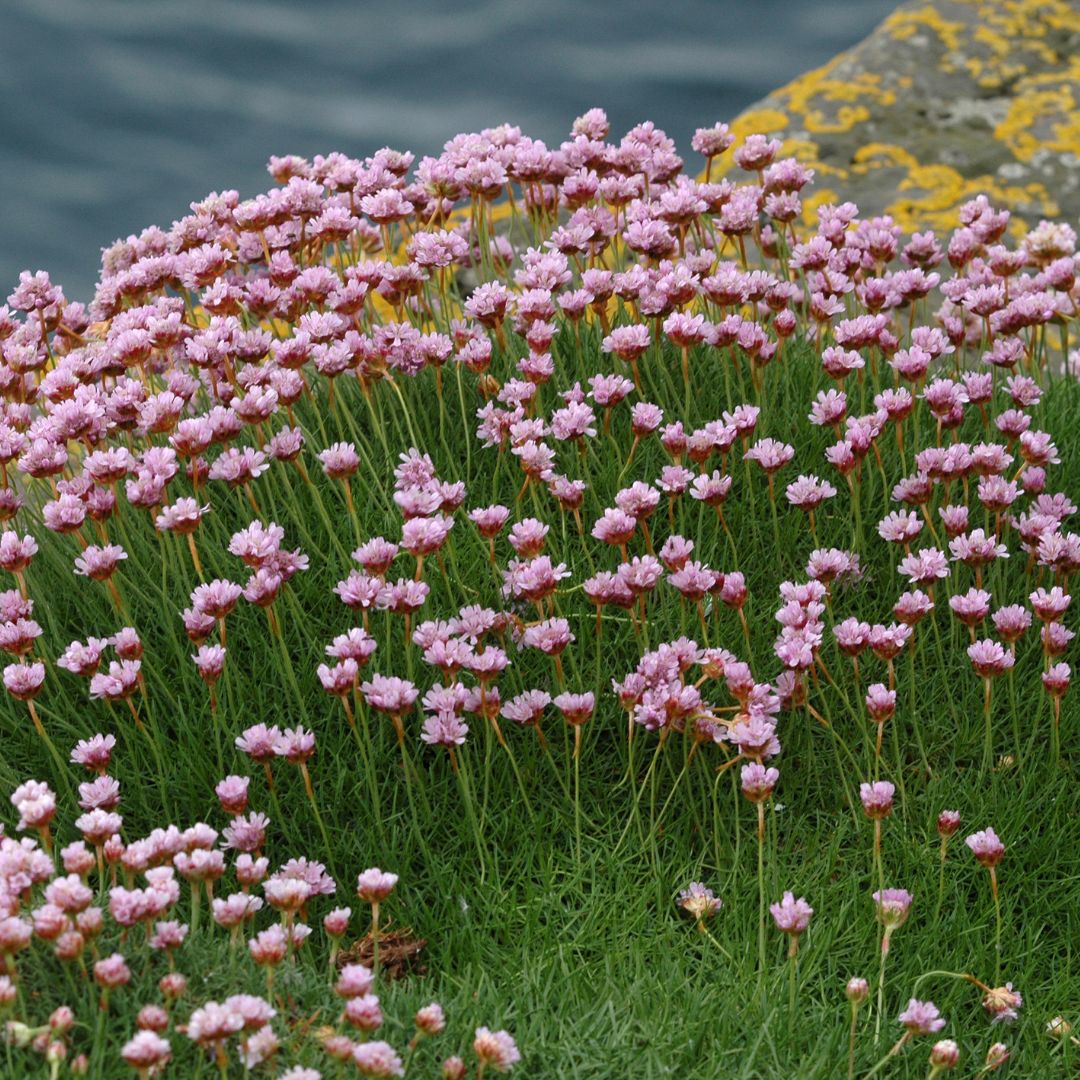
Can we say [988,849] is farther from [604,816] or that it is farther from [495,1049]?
[495,1049]

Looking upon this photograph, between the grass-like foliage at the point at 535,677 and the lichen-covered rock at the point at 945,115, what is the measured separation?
305cm

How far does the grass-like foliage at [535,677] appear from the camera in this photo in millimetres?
3178

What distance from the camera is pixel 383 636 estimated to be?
4.50 metres

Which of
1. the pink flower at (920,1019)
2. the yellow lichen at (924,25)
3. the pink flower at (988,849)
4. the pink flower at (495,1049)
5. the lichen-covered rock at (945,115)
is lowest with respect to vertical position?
the pink flower at (920,1019)

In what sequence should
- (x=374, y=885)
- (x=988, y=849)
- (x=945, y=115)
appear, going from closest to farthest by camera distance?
1. (x=374, y=885)
2. (x=988, y=849)
3. (x=945, y=115)

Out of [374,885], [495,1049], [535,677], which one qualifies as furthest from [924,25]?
[495,1049]

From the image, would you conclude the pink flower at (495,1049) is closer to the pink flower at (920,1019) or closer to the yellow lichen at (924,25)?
the pink flower at (920,1019)

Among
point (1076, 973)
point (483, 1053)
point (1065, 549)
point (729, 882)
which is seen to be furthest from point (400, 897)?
point (1065, 549)

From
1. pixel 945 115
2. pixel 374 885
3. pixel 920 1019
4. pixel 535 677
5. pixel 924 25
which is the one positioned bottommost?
pixel 920 1019

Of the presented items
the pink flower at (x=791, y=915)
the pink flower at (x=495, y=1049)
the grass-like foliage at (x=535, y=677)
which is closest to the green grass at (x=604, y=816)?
the grass-like foliage at (x=535, y=677)

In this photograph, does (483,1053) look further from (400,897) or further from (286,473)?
(286,473)

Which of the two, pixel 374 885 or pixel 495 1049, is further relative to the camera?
pixel 374 885

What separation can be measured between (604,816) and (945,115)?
6704 mm

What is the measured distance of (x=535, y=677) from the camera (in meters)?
4.44
